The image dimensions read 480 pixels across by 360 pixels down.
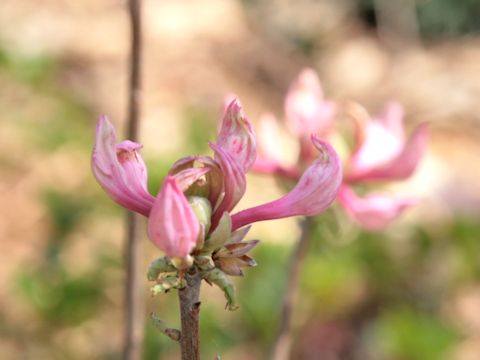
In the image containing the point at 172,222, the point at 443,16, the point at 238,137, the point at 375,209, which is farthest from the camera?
the point at 443,16

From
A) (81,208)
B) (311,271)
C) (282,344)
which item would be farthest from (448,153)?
(282,344)

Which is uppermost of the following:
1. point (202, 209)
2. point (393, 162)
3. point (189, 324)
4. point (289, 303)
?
point (393, 162)

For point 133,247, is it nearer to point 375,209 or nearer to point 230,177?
point 375,209

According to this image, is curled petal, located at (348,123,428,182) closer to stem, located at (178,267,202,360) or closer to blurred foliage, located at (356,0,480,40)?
stem, located at (178,267,202,360)

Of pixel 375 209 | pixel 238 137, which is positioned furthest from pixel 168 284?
pixel 375 209

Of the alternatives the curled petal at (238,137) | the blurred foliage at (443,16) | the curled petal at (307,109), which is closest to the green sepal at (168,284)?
the curled petal at (238,137)

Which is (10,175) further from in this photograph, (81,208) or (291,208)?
(291,208)
